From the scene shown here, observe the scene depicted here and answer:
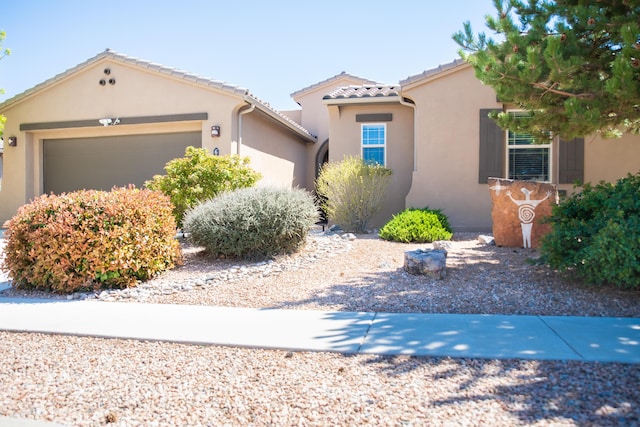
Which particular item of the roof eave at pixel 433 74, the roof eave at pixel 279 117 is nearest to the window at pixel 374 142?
the roof eave at pixel 433 74

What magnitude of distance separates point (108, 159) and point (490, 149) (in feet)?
35.6

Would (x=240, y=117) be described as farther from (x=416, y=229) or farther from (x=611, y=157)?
(x=611, y=157)

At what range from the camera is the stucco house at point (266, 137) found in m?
11.3

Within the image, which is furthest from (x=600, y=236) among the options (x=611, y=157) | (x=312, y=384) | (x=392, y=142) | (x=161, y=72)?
(x=161, y=72)

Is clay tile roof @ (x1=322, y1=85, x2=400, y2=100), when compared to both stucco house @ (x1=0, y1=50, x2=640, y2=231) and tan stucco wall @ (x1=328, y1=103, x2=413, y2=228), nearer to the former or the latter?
stucco house @ (x1=0, y1=50, x2=640, y2=231)

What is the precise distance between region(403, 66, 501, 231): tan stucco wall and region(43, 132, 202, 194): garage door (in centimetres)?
624

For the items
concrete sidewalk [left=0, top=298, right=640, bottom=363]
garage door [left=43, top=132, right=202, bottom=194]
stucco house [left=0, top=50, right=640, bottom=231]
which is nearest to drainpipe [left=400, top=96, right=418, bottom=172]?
stucco house [left=0, top=50, right=640, bottom=231]

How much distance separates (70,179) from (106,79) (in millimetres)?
3322

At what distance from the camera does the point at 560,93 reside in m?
5.81

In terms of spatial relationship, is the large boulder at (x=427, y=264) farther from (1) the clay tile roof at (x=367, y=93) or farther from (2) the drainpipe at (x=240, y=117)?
(2) the drainpipe at (x=240, y=117)

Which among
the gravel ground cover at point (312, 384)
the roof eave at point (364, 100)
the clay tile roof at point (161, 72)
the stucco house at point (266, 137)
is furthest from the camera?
the roof eave at point (364, 100)

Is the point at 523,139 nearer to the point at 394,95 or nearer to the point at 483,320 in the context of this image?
the point at 394,95

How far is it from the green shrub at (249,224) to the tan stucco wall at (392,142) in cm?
535

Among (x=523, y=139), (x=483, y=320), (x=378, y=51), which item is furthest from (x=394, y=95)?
(x=483, y=320)
